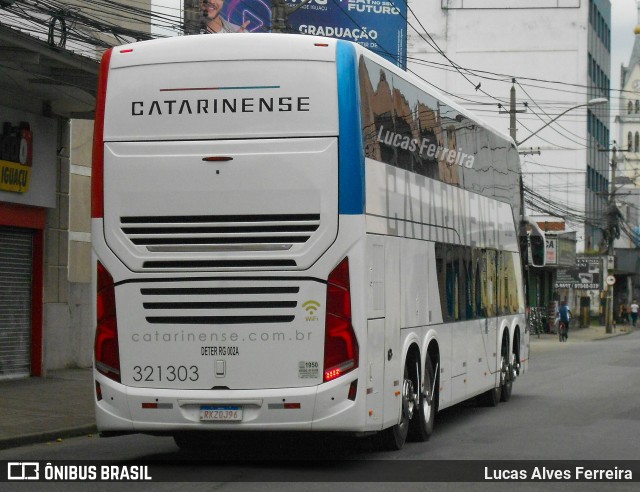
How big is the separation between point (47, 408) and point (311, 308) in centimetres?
712

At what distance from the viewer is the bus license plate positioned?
38.7ft

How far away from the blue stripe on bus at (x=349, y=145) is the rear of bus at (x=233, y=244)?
0.05 ft

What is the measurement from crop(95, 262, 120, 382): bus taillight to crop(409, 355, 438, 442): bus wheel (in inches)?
150

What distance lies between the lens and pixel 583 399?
21266 mm

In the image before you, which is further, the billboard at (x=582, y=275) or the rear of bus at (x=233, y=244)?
the billboard at (x=582, y=275)

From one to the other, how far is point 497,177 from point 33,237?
8445 millimetres

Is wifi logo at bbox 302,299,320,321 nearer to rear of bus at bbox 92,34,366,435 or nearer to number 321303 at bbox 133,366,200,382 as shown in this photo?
rear of bus at bbox 92,34,366,435

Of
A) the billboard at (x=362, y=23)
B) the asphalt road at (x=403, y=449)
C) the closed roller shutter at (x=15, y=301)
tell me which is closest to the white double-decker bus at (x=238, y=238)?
the asphalt road at (x=403, y=449)

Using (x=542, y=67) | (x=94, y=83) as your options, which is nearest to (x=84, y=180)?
(x=94, y=83)

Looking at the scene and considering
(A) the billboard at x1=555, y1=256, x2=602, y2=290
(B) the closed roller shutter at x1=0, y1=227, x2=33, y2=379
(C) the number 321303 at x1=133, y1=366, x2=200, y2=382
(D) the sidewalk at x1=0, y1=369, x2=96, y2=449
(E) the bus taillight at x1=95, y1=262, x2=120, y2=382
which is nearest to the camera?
(C) the number 321303 at x1=133, y1=366, x2=200, y2=382

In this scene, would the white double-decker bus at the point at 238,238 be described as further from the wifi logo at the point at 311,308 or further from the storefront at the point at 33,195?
the storefront at the point at 33,195

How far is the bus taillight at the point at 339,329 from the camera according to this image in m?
11.8

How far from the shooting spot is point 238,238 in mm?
11953

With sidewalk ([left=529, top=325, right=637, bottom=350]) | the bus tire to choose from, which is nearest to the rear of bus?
the bus tire
